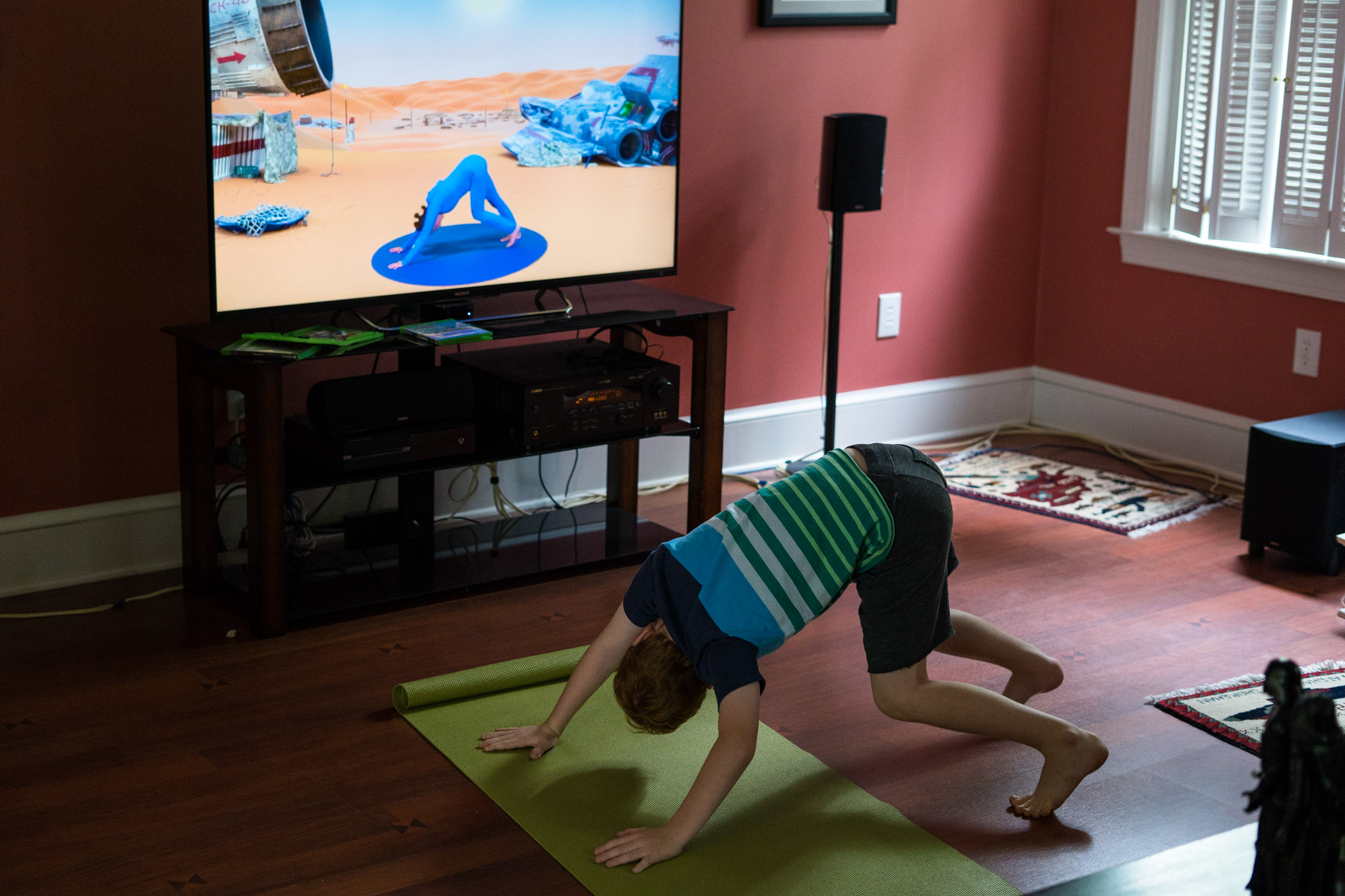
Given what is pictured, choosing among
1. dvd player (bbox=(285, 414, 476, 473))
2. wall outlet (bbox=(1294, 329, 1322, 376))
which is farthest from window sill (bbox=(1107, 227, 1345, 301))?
dvd player (bbox=(285, 414, 476, 473))

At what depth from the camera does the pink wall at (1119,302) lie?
4.16 meters

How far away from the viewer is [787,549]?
7.42 ft

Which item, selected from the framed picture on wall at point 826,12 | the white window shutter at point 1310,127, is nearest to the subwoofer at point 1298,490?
the white window shutter at point 1310,127

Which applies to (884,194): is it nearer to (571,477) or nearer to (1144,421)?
(1144,421)

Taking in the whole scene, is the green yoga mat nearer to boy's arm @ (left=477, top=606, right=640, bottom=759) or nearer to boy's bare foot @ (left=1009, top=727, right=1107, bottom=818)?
boy's arm @ (left=477, top=606, right=640, bottom=759)

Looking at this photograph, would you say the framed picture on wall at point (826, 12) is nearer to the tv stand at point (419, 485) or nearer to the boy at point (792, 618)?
the tv stand at point (419, 485)

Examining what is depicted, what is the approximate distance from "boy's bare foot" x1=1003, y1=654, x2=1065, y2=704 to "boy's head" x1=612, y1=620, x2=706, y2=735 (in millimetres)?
799

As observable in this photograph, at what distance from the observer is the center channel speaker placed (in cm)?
389

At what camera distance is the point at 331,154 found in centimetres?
312

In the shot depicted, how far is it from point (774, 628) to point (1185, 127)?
2.82 m

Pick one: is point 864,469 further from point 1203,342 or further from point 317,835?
point 1203,342

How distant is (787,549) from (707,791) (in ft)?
1.31

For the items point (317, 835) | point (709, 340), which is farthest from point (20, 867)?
point (709, 340)

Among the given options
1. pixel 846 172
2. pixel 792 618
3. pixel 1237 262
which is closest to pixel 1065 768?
pixel 792 618
